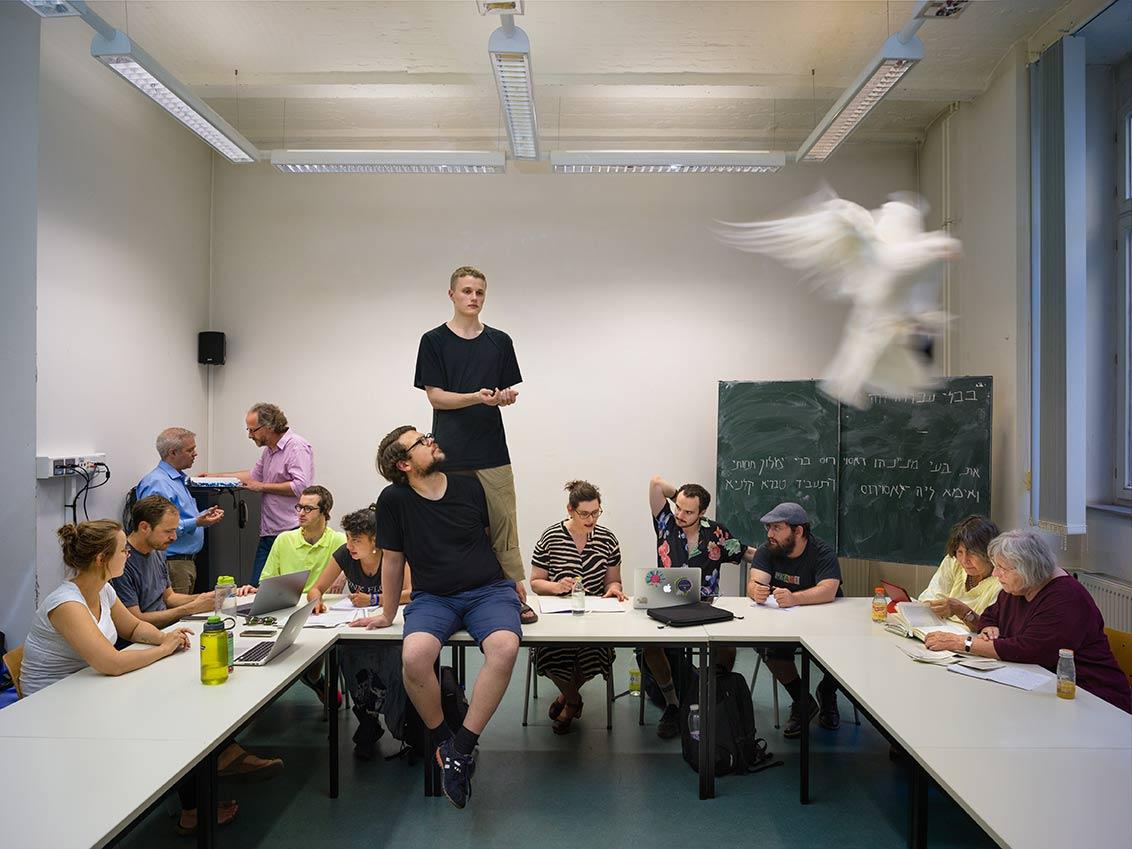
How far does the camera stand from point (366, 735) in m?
3.40

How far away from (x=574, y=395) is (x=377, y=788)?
10.7ft

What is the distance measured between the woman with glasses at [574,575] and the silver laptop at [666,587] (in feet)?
0.94

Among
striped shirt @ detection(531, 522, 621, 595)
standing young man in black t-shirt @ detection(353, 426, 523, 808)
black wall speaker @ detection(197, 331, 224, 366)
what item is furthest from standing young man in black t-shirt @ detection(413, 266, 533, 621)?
black wall speaker @ detection(197, 331, 224, 366)

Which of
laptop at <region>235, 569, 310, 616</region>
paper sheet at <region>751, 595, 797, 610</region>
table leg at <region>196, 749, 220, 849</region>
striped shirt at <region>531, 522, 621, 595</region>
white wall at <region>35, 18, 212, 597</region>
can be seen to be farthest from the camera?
white wall at <region>35, 18, 212, 597</region>

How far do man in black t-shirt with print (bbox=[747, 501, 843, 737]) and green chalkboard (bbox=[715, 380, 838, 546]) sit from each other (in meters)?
1.48

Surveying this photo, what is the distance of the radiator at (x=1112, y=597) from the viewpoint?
3.63 metres

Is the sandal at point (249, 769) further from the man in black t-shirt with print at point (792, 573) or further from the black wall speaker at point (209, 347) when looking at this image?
the black wall speaker at point (209, 347)

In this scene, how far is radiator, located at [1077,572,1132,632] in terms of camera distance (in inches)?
143

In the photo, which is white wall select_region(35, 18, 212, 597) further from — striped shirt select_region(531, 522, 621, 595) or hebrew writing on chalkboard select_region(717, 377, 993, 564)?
hebrew writing on chalkboard select_region(717, 377, 993, 564)

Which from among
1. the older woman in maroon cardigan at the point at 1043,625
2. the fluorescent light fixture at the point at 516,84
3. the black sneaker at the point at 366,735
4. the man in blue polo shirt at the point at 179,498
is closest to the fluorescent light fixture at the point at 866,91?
the fluorescent light fixture at the point at 516,84

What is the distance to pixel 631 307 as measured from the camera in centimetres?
587

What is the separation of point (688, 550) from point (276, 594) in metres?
1.91

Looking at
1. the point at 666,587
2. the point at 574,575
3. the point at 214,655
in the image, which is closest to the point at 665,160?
the point at 574,575

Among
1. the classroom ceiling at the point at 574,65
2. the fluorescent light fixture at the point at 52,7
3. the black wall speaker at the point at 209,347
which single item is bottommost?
the black wall speaker at the point at 209,347
